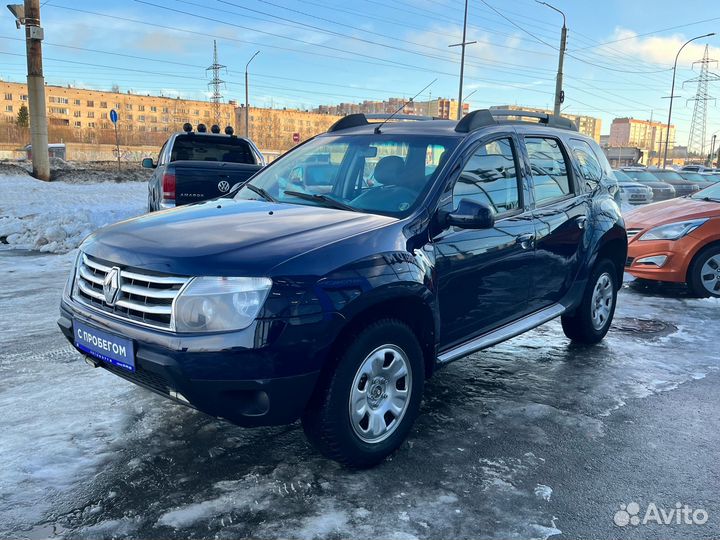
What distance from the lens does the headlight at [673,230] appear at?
24.0 feet

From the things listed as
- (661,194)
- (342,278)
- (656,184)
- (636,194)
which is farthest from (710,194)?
(656,184)

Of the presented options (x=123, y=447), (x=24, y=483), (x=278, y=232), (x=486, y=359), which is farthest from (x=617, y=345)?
(x=24, y=483)

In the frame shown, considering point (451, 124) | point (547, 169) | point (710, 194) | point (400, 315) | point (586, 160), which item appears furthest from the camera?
point (710, 194)

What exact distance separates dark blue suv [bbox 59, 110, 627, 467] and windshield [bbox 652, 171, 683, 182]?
879 inches

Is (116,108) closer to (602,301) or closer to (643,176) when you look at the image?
(643,176)

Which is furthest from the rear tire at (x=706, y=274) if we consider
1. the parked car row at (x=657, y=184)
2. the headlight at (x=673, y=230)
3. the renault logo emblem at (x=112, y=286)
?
the parked car row at (x=657, y=184)

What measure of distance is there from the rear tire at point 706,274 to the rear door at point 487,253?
4.28 meters

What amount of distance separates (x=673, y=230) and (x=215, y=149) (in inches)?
269

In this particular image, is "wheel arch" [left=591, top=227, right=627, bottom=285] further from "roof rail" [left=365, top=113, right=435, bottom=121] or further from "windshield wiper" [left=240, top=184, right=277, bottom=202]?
"windshield wiper" [left=240, top=184, right=277, bottom=202]

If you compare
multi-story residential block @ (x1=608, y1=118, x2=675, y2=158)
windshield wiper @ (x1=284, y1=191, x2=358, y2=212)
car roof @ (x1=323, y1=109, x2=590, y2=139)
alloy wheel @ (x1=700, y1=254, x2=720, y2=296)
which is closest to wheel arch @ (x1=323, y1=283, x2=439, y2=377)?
windshield wiper @ (x1=284, y1=191, x2=358, y2=212)

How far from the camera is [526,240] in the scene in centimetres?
405

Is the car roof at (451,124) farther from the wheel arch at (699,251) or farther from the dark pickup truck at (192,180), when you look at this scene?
the wheel arch at (699,251)

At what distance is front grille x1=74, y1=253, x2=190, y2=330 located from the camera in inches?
104

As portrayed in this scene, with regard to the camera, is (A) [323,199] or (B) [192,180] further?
(B) [192,180]
